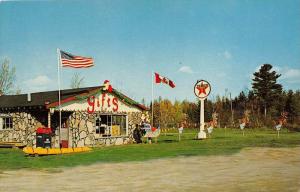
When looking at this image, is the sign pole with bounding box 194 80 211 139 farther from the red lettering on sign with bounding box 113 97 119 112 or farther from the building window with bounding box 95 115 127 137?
the red lettering on sign with bounding box 113 97 119 112

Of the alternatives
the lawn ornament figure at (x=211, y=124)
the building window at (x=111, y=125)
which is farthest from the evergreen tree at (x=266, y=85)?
the building window at (x=111, y=125)

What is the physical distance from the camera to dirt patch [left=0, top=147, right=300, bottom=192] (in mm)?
9211

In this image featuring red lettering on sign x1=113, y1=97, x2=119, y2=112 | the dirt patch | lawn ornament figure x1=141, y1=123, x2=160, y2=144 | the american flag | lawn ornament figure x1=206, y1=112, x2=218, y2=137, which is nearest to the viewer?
the dirt patch

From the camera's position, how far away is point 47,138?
64.3 feet

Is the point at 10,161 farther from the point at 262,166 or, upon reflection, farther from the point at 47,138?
the point at 262,166

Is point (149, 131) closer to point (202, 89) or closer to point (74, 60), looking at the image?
point (202, 89)

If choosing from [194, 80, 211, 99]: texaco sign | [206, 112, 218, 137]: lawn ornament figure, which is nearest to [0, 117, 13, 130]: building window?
[194, 80, 211, 99]: texaco sign

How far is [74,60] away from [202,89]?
8.92 metres

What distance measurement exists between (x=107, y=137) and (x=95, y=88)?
2.74 m

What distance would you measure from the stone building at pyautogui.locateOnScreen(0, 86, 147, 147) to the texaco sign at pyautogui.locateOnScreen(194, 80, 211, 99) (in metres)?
3.94

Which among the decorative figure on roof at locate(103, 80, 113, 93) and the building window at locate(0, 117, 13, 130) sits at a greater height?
→ the decorative figure on roof at locate(103, 80, 113, 93)

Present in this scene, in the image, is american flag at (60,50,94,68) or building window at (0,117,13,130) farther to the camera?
building window at (0,117,13,130)

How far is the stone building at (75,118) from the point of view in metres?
22.0

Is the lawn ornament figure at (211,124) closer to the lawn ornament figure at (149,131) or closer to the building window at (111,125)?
the lawn ornament figure at (149,131)
